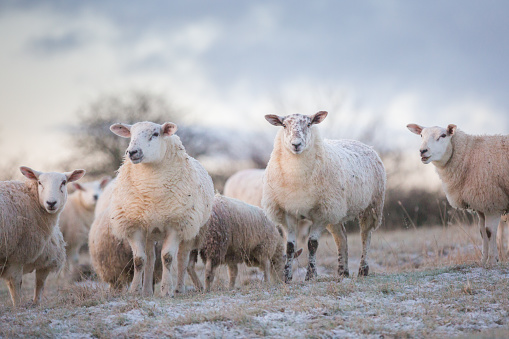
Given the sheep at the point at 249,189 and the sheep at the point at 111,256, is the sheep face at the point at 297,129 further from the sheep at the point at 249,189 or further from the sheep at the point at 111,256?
the sheep at the point at 249,189

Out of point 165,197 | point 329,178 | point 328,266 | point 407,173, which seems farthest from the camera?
point 407,173

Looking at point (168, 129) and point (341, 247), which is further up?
point (168, 129)

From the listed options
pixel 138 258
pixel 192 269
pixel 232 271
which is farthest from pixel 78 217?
pixel 138 258

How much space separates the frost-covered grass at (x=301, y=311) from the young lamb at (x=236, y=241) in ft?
4.58

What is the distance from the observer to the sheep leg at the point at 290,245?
8516 mm

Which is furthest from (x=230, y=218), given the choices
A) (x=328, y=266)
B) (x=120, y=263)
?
(x=328, y=266)

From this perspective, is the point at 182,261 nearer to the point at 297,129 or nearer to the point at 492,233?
the point at 297,129

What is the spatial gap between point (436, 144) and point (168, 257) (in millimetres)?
4598

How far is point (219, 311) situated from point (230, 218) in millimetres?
3382

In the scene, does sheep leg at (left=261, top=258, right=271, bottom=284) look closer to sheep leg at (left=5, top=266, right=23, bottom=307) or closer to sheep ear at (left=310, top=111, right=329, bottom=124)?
sheep ear at (left=310, top=111, right=329, bottom=124)

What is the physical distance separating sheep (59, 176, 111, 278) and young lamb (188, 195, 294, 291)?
5.83 meters

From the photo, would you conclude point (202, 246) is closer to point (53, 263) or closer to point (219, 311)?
point (53, 263)

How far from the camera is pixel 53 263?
8.74 m

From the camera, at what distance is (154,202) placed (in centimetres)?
786
